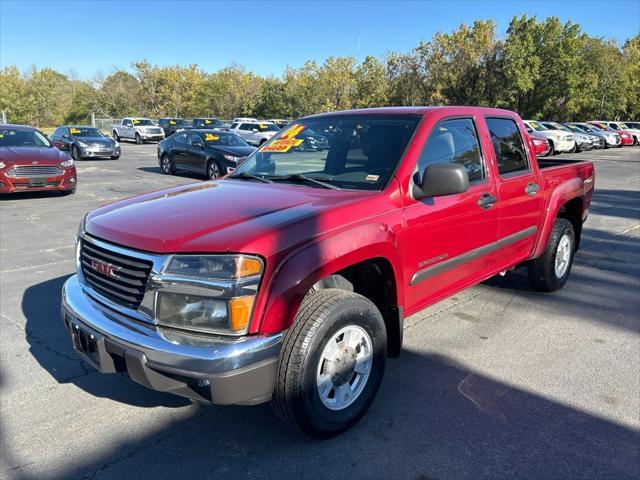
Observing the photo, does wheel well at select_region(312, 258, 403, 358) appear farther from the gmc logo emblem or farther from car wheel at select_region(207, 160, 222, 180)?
car wheel at select_region(207, 160, 222, 180)

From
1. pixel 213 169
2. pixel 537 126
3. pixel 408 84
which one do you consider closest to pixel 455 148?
pixel 213 169

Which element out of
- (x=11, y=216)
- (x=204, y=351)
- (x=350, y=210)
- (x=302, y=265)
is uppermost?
(x=350, y=210)

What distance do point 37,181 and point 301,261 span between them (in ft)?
33.0

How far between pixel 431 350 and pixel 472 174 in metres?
1.41

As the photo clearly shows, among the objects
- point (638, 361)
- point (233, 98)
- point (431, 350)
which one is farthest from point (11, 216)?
point (233, 98)

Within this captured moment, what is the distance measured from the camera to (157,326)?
244 cm

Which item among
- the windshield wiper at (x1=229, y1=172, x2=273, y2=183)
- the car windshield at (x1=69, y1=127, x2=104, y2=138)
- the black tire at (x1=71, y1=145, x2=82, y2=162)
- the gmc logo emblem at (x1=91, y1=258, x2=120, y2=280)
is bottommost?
the black tire at (x1=71, y1=145, x2=82, y2=162)

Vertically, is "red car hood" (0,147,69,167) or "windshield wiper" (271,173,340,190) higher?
"windshield wiper" (271,173,340,190)

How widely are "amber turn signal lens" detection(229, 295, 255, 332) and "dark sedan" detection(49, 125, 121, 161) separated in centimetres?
2065

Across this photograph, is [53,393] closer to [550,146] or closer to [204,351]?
[204,351]

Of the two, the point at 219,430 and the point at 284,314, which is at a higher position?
the point at 284,314

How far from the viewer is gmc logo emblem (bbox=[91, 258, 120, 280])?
266cm

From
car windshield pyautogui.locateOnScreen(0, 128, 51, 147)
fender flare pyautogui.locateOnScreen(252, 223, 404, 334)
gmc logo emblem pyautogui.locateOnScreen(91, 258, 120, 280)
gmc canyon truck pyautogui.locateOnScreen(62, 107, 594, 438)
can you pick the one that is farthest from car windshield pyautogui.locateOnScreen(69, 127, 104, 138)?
fender flare pyautogui.locateOnScreen(252, 223, 404, 334)

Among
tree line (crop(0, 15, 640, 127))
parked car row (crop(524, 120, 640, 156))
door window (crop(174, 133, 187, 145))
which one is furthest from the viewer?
tree line (crop(0, 15, 640, 127))
